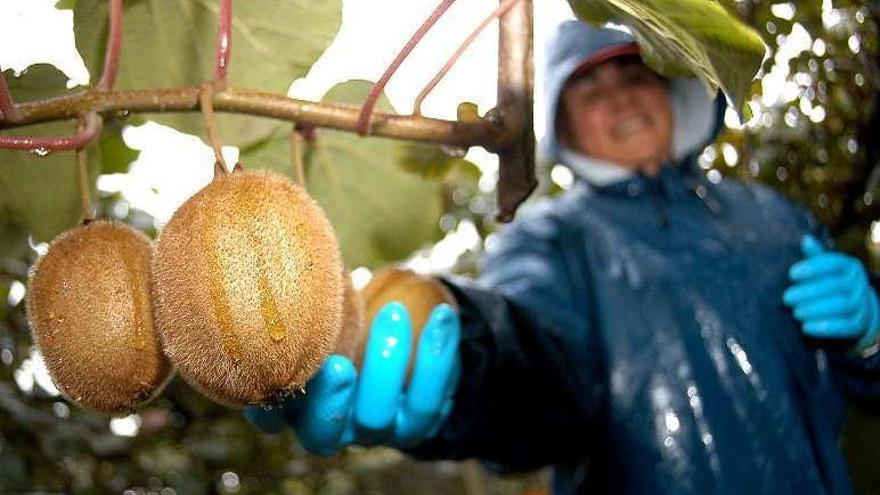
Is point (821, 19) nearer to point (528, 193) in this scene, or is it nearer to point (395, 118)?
point (528, 193)

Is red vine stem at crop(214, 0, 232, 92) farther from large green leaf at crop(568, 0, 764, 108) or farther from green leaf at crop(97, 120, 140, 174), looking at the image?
green leaf at crop(97, 120, 140, 174)

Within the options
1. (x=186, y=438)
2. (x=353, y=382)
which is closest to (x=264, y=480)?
(x=186, y=438)

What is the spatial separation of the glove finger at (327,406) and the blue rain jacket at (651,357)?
0.85 ft

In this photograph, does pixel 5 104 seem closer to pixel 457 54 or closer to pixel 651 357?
pixel 457 54

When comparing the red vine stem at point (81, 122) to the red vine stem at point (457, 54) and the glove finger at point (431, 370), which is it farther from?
the glove finger at point (431, 370)

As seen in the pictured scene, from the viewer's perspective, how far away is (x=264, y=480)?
287cm

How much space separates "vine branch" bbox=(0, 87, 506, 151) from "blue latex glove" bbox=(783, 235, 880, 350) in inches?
36.5

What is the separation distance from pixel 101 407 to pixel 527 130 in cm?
47

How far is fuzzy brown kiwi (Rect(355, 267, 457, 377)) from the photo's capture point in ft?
4.08

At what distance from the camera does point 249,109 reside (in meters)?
0.76

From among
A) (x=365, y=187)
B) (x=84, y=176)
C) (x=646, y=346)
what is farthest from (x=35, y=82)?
(x=646, y=346)

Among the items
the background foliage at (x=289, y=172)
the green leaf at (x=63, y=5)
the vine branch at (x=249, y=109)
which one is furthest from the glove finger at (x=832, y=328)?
the green leaf at (x=63, y=5)

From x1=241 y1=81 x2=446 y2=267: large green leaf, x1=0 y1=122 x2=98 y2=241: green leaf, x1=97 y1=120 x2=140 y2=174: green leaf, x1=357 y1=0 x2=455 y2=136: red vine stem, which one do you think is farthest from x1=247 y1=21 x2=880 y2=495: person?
x1=97 y1=120 x2=140 y2=174: green leaf

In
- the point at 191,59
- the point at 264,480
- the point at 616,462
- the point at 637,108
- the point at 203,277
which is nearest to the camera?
the point at 203,277
